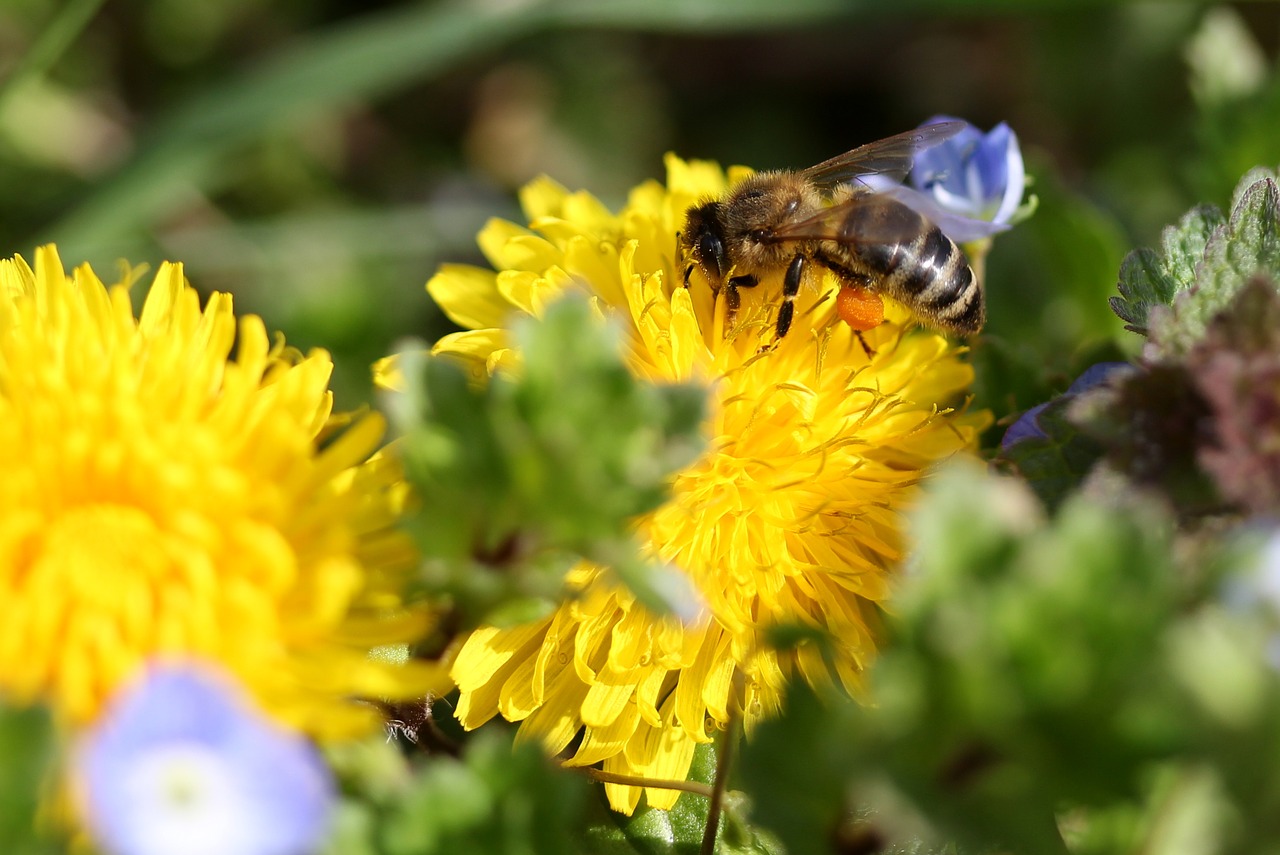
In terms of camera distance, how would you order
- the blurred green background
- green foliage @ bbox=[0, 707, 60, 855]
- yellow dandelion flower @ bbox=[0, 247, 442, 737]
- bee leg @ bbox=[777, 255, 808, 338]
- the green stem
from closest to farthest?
green foliage @ bbox=[0, 707, 60, 855] < yellow dandelion flower @ bbox=[0, 247, 442, 737] < bee leg @ bbox=[777, 255, 808, 338] < the green stem < the blurred green background

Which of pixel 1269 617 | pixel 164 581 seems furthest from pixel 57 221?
pixel 1269 617

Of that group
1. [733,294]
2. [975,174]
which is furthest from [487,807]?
[975,174]

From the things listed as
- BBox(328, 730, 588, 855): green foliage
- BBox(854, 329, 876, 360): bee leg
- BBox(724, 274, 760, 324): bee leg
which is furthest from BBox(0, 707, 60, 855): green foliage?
BBox(854, 329, 876, 360): bee leg

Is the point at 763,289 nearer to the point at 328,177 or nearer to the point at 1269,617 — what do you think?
the point at 1269,617

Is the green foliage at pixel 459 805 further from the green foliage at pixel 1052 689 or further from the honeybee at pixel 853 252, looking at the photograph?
the honeybee at pixel 853 252

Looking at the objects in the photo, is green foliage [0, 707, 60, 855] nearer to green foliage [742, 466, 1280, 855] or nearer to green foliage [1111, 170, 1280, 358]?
green foliage [742, 466, 1280, 855]

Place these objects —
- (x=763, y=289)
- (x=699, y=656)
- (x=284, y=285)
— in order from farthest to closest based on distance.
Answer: (x=284, y=285)
(x=763, y=289)
(x=699, y=656)
